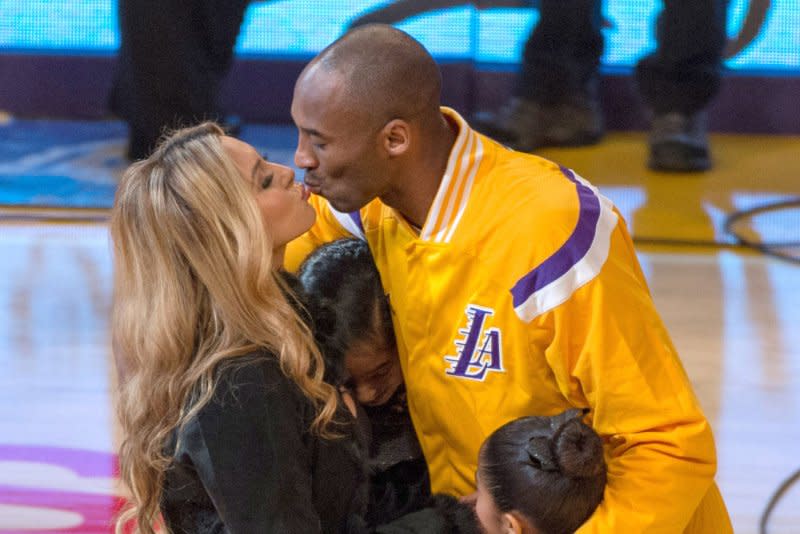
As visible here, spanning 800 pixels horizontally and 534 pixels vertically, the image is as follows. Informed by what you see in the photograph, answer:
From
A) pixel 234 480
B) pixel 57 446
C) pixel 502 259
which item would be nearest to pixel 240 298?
pixel 234 480

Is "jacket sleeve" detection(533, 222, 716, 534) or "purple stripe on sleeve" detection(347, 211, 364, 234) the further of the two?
"purple stripe on sleeve" detection(347, 211, 364, 234)

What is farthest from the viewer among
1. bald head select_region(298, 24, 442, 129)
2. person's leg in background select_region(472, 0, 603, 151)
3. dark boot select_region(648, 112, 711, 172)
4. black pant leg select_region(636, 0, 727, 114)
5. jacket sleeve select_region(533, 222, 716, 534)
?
dark boot select_region(648, 112, 711, 172)

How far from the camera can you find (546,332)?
165 cm

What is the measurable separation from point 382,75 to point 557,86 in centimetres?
304

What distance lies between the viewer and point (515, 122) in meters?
4.72

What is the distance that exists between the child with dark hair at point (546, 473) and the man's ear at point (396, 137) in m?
0.43

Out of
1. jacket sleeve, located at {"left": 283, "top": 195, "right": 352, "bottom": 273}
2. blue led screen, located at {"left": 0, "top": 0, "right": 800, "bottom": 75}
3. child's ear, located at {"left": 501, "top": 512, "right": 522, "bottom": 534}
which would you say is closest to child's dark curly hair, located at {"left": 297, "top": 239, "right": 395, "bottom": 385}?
jacket sleeve, located at {"left": 283, "top": 195, "right": 352, "bottom": 273}

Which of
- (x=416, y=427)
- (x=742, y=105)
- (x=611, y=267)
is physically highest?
(x=611, y=267)

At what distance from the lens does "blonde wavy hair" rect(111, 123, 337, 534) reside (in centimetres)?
154

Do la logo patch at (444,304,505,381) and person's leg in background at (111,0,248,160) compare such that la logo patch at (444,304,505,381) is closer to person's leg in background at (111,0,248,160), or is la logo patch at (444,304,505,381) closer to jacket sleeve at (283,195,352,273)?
jacket sleeve at (283,195,352,273)

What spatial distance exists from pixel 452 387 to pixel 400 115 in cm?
41

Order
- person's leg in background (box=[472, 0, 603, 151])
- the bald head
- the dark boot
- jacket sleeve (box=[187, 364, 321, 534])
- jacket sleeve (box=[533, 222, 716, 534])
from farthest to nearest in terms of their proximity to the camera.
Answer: the dark boot → person's leg in background (box=[472, 0, 603, 151]) → the bald head → jacket sleeve (box=[533, 222, 716, 534]) → jacket sleeve (box=[187, 364, 321, 534])

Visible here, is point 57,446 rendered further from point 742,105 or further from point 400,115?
point 742,105

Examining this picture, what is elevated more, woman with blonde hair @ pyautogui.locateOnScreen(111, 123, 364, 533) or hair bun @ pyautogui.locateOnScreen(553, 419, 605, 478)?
woman with blonde hair @ pyautogui.locateOnScreen(111, 123, 364, 533)
